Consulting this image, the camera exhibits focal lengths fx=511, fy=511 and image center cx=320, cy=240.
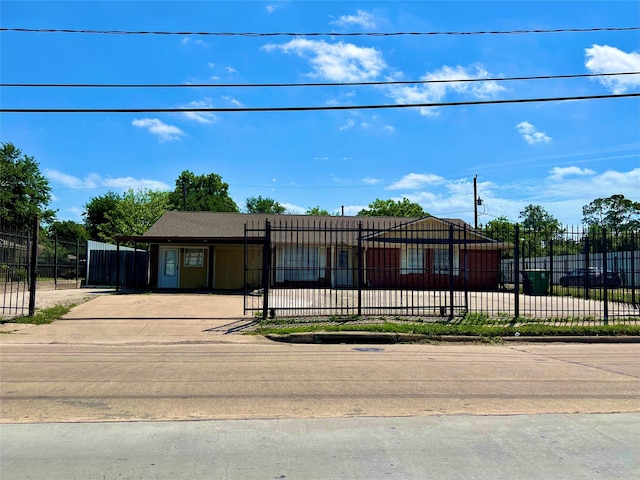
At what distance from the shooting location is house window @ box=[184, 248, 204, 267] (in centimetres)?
2588

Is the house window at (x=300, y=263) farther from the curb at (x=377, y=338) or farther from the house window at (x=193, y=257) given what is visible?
the curb at (x=377, y=338)

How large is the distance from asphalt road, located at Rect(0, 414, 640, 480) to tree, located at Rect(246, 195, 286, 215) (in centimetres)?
8696

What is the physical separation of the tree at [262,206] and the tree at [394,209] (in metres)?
30.4

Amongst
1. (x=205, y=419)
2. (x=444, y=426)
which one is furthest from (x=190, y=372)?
(x=444, y=426)

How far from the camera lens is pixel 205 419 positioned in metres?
5.52

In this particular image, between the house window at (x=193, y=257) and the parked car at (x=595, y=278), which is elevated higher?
the house window at (x=193, y=257)

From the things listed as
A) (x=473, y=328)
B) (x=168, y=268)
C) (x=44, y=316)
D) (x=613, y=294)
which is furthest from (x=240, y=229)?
(x=613, y=294)

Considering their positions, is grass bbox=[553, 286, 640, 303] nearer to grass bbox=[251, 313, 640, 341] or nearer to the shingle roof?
grass bbox=[251, 313, 640, 341]

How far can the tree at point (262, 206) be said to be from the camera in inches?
3625

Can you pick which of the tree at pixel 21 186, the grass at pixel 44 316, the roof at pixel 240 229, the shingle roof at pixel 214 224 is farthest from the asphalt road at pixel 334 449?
the tree at pixel 21 186

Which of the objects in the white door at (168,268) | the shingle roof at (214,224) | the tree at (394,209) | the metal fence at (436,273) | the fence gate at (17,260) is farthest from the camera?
the tree at (394,209)

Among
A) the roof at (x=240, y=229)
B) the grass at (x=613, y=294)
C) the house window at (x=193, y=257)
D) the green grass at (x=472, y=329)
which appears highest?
the roof at (x=240, y=229)

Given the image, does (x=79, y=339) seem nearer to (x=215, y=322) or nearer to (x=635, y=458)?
(x=215, y=322)

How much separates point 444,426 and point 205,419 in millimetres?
2540
